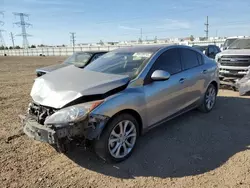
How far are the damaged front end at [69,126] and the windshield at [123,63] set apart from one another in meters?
1.08

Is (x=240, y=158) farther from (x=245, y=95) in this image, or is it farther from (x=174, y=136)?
(x=245, y=95)

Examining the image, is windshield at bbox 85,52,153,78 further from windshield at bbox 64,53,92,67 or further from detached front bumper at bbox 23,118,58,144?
windshield at bbox 64,53,92,67

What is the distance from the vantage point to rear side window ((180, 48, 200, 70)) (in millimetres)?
4867

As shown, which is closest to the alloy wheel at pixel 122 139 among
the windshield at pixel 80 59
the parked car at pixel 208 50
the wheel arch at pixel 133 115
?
the wheel arch at pixel 133 115

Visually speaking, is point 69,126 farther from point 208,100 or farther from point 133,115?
point 208,100

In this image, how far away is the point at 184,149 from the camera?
391cm

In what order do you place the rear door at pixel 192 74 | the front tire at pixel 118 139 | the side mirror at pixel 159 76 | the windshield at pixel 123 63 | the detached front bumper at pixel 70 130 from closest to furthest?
1. the detached front bumper at pixel 70 130
2. the front tire at pixel 118 139
3. the side mirror at pixel 159 76
4. the windshield at pixel 123 63
5. the rear door at pixel 192 74

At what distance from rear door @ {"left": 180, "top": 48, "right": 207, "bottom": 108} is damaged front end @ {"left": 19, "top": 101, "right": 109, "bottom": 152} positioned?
230 centimetres

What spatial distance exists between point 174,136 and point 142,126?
941 millimetres

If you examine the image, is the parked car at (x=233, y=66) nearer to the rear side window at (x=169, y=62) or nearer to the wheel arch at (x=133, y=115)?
the rear side window at (x=169, y=62)

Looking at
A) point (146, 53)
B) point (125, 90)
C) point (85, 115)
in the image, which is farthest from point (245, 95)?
point (85, 115)

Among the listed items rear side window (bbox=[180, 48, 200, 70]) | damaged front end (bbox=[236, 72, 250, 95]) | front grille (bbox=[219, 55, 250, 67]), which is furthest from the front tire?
front grille (bbox=[219, 55, 250, 67])

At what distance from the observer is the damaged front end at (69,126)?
2945 mm

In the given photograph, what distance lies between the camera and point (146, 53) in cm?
425
